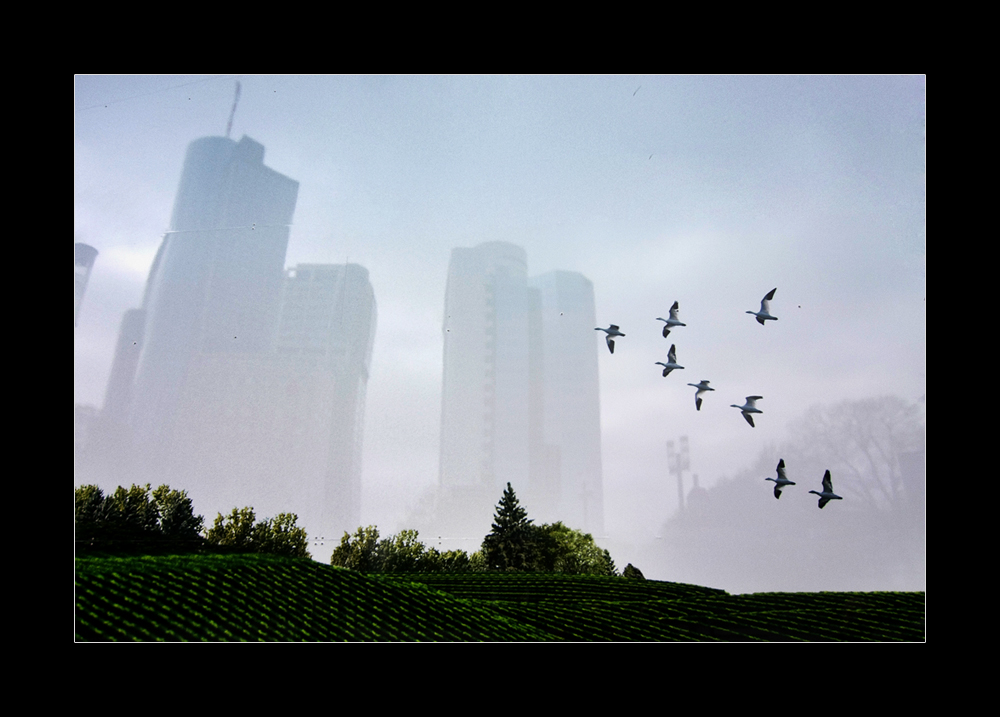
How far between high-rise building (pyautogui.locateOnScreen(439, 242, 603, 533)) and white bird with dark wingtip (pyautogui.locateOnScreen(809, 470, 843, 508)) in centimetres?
159

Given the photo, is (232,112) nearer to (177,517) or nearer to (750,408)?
(177,517)

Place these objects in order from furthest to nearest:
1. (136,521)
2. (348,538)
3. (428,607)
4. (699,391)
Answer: (699,391)
(348,538)
(136,521)
(428,607)

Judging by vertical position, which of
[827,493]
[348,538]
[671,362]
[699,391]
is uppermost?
[671,362]

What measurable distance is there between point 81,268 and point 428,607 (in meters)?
3.58

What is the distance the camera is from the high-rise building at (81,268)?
4449mm

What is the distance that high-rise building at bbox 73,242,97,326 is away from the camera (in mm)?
4449

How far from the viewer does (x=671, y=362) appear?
4.52m

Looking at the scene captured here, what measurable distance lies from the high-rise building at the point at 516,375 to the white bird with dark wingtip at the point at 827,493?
159 cm

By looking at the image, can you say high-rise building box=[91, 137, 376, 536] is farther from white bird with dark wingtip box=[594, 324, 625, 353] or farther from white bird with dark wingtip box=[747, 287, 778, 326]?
white bird with dark wingtip box=[747, 287, 778, 326]

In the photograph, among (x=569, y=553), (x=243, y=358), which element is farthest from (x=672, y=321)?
(x=243, y=358)

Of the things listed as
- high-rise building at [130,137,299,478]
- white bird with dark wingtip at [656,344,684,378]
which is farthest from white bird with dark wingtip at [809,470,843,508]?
high-rise building at [130,137,299,478]

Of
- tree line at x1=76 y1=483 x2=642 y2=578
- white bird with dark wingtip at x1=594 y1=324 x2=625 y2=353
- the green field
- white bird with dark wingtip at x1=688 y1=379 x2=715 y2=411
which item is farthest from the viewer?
white bird with dark wingtip at x1=594 y1=324 x2=625 y2=353
